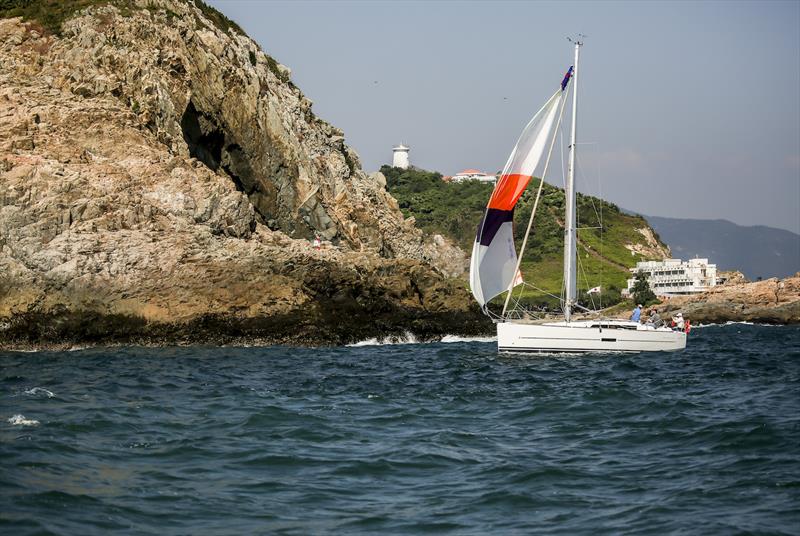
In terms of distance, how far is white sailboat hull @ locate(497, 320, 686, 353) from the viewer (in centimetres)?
3250

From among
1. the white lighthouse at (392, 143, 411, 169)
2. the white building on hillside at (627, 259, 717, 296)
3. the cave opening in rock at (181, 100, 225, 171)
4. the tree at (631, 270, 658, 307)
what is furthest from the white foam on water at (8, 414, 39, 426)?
the white lighthouse at (392, 143, 411, 169)

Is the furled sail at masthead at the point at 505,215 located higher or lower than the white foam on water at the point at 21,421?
higher

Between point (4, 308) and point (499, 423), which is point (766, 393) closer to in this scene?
point (499, 423)

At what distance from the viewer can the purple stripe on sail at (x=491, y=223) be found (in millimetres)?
32938

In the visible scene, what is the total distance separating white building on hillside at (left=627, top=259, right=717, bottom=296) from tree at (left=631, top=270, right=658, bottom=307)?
1.99 meters

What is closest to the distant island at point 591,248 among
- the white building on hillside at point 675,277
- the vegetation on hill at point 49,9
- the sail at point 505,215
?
the white building on hillside at point 675,277

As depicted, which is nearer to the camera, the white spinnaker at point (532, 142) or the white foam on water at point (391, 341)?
the white spinnaker at point (532, 142)

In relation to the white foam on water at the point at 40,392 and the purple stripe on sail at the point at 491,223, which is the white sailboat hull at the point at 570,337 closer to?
the purple stripe on sail at the point at 491,223

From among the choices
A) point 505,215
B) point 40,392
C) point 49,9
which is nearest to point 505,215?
point 505,215

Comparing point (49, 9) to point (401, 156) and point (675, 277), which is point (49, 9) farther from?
point (401, 156)

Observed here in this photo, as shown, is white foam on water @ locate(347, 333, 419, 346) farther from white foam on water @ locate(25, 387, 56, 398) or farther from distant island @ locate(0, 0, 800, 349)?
white foam on water @ locate(25, 387, 56, 398)

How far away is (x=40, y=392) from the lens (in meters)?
21.3

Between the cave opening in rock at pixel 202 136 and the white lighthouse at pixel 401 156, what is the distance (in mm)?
119703

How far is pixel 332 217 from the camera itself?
4953 cm
